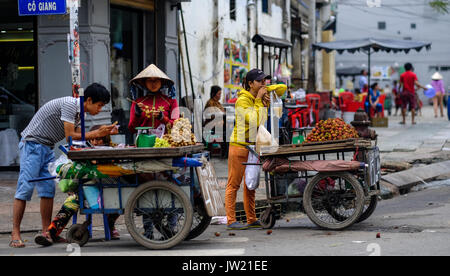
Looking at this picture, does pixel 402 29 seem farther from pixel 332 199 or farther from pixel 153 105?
pixel 153 105

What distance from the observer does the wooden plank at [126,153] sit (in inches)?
263

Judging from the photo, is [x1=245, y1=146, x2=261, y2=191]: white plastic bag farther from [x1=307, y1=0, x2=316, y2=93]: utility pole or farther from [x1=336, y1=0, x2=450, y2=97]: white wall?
[x1=336, y1=0, x2=450, y2=97]: white wall

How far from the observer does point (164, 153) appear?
669 centimetres

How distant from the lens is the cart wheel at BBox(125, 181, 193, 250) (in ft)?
22.3

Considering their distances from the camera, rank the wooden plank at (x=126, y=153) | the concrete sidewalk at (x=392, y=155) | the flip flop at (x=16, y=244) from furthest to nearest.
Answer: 1. the concrete sidewalk at (x=392, y=155)
2. the flip flop at (x=16, y=244)
3. the wooden plank at (x=126, y=153)

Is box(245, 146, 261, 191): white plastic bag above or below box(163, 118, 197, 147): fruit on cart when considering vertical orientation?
below

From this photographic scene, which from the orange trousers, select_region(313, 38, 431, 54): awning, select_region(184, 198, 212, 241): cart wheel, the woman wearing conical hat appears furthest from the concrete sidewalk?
select_region(313, 38, 431, 54): awning

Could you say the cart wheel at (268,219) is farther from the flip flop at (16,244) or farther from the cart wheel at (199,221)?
the flip flop at (16,244)

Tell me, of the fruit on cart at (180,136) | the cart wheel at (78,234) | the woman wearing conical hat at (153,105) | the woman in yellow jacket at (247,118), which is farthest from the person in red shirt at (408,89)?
the cart wheel at (78,234)

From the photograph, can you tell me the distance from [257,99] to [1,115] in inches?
246

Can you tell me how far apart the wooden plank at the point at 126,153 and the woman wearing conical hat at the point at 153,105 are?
1.10 m

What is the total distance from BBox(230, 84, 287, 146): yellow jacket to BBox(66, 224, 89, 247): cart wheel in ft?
6.94

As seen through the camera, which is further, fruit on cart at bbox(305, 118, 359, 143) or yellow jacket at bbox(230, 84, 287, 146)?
yellow jacket at bbox(230, 84, 287, 146)

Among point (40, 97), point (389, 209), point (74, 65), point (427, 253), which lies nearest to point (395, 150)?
point (389, 209)
